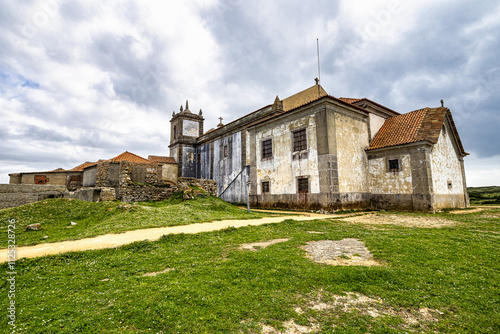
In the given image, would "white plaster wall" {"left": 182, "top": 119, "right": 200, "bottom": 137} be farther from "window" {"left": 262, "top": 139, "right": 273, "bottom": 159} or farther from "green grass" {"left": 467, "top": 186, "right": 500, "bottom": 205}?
"green grass" {"left": 467, "top": 186, "right": 500, "bottom": 205}

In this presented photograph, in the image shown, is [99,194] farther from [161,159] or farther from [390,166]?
[161,159]

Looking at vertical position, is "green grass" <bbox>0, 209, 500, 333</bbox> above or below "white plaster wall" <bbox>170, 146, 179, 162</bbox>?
below

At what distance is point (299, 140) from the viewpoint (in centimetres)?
1725

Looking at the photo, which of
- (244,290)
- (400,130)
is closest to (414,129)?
(400,130)

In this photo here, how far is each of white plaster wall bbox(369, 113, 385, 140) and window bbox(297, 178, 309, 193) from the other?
5.89 m

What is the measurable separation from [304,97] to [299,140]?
330 inches

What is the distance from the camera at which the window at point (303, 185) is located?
53.5 feet

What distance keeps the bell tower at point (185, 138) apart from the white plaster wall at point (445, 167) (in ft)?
92.3

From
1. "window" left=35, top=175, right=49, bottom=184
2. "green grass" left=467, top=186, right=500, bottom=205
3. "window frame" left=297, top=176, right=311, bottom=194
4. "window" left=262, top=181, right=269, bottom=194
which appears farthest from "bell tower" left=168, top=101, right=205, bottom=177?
"green grass" left=467, top=186, right=500, bottom=205

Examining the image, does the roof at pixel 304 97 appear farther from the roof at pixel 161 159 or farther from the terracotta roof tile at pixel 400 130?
the roof at pixel 161 159

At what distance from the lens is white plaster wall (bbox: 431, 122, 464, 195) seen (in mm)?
14723

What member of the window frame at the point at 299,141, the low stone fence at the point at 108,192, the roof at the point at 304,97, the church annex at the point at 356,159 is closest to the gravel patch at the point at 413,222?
the church annex at the point at 356,159

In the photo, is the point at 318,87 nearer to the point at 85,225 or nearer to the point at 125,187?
the point at 125,187

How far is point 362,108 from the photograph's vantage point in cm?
1728
